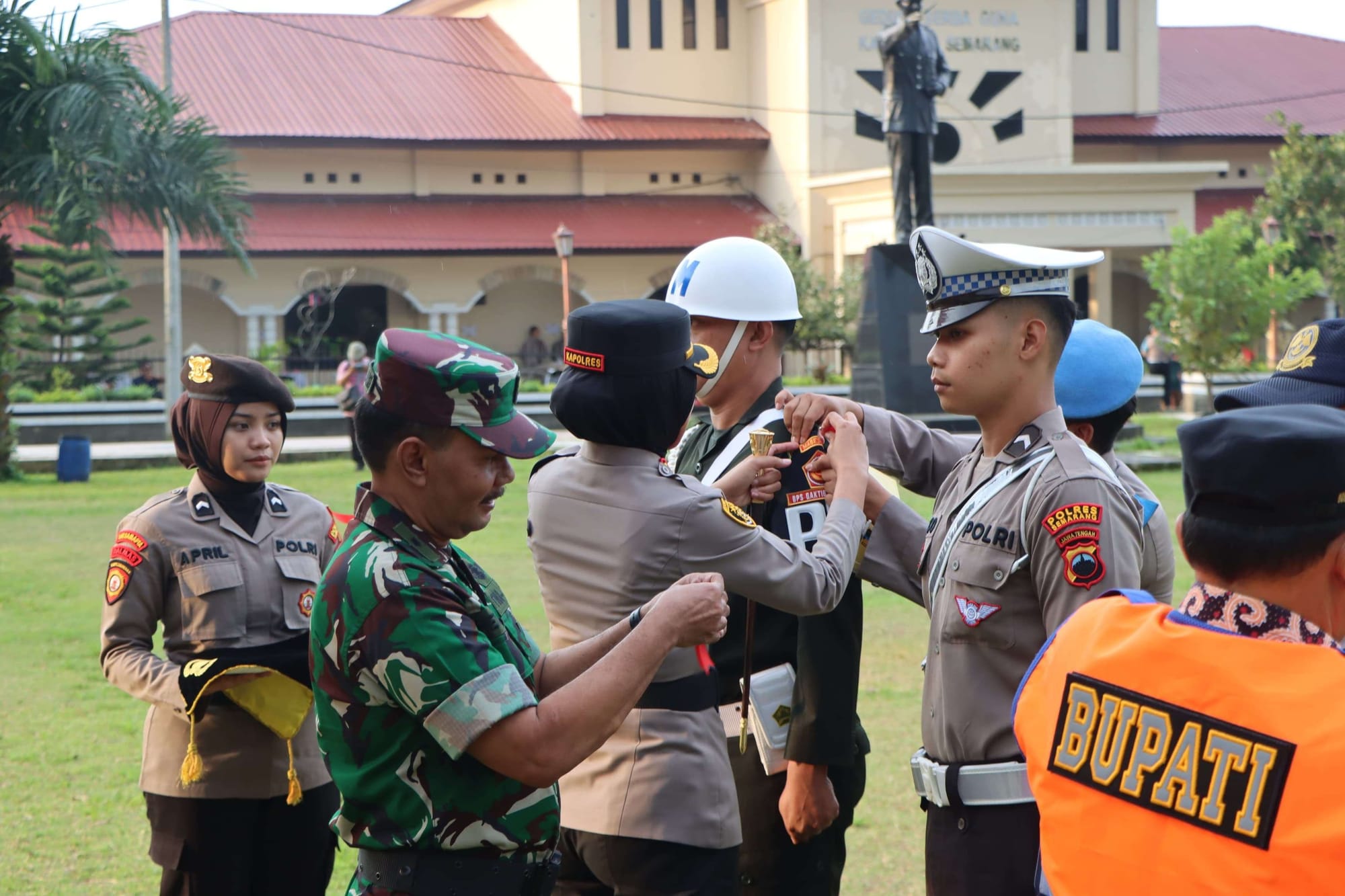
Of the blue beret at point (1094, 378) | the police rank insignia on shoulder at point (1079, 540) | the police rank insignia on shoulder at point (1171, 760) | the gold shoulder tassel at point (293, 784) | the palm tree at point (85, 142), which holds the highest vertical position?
the palm tree at point (85, 142)

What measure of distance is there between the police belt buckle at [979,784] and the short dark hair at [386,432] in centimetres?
114

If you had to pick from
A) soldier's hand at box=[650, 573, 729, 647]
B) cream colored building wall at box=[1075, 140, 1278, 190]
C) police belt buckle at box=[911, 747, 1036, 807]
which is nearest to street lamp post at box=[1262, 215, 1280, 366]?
cream colored building wall at box=[1075, 140, 1278, 190]

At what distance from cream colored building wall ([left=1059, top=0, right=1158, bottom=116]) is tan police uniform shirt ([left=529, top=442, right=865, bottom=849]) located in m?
39.5

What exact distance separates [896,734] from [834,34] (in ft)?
99.8

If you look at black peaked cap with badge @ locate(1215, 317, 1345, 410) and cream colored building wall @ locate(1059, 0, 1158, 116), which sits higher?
cream colored building wall @ locate(1059, 0, 1158, 116)

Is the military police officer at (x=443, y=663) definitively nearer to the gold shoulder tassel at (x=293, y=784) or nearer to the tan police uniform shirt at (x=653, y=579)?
the tan police uniform shirt at (x=653, y=579)

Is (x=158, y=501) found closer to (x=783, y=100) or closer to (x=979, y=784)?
(x=979, y=784)

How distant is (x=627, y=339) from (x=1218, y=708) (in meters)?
1.37

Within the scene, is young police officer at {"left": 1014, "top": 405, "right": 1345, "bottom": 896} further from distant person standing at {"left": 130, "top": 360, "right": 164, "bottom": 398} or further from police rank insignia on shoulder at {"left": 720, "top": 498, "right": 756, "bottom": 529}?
distant person standing at {"left": 130, "top": 360, "right": 164, "bottom": 398}

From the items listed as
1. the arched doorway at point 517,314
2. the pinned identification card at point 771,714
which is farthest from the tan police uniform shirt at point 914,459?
the arched doorway at point 517,314

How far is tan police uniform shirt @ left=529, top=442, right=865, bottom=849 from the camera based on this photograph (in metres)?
2.63

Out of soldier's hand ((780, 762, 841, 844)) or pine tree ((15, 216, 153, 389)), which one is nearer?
soldier's hand ((780, 762, 841, 844))

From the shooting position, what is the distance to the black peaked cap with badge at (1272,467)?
1648mm

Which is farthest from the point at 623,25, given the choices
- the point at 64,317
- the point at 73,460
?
the point at 73,460
